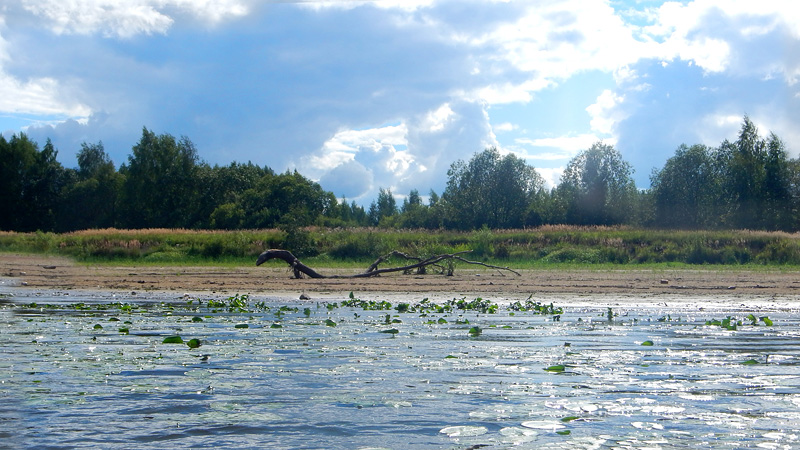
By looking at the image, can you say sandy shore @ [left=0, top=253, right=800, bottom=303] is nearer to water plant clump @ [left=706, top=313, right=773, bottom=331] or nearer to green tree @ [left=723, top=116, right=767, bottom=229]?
water plant clump @ [left=706, top=313, right=773, bottom=331]

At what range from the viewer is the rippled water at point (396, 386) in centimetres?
572

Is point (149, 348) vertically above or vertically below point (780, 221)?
below

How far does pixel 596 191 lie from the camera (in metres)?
81.7

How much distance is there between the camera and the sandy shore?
21.0 meters

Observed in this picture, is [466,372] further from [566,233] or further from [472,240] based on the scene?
[566,233]

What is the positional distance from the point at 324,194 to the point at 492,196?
2081 cm

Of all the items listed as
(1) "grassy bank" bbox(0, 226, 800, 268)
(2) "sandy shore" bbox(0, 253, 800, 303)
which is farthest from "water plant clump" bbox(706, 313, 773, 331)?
(1) "grassy bank" bbox(0, 226, 800, 268)

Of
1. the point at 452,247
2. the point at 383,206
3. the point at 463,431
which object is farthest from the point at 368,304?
the point at 383,206

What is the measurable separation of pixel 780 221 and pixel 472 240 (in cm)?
4075

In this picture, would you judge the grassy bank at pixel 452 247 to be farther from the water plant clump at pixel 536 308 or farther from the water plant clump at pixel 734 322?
the water plant clump at pixel 734 322

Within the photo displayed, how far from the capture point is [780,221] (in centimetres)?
6631

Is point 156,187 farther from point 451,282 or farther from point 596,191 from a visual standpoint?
point 451,282

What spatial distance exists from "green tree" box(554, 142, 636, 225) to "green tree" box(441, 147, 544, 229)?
5.53 metres

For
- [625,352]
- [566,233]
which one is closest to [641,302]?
[625,352]
